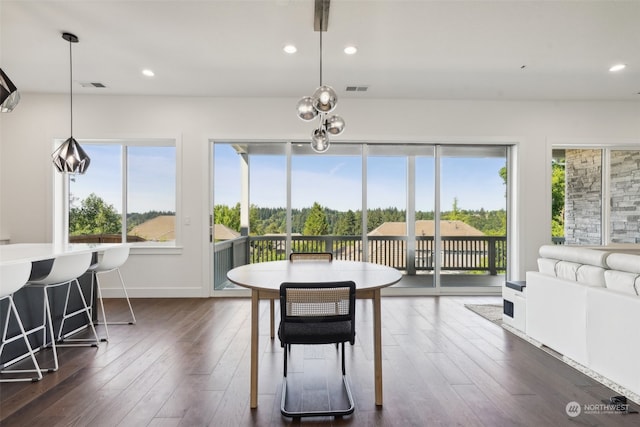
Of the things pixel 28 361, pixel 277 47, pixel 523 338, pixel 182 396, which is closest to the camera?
pixel 182 396

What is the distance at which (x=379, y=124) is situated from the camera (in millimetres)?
4840

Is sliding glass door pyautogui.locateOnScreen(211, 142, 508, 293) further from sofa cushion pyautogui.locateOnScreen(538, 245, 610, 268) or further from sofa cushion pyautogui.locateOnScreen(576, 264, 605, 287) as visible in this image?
sofa cushion pyautogui.locateOnScreen(576, 264, 605, 287)

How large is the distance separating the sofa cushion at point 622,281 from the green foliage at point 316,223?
3.26 meters

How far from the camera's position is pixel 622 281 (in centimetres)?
219

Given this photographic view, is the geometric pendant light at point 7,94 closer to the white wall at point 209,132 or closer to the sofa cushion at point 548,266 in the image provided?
the white wall at point 209,132

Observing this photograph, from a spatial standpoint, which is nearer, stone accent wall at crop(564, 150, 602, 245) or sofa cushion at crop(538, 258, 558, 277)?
sofa cushion at crop(538, 258, 558, 277)

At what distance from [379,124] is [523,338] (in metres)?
3.17

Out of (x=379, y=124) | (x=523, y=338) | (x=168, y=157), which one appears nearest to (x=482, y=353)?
(x=523, y=338)

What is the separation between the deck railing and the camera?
4918 mm

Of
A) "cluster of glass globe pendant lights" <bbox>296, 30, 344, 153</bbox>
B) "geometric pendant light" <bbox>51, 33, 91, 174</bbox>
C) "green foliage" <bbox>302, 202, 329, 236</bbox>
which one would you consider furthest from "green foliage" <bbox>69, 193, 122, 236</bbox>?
"cluster of glass globe pendant lights" <bbox>296, 30, 344, 153</bbox>

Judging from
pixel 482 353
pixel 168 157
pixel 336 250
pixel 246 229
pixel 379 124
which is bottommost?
pixel 482 353

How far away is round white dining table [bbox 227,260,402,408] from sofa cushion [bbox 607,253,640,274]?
4.79 feet

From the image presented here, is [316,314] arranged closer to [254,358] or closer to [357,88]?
[254,358]

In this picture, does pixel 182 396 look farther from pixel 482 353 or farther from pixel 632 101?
pixel 632 101
